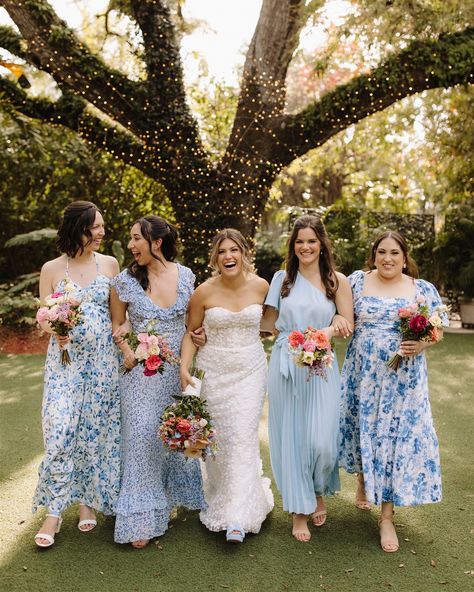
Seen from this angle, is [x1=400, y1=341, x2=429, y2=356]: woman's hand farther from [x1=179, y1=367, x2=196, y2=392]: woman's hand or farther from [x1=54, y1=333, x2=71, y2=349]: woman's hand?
[x1=54, y1=333, x2=71, y2=349]: woman's hand

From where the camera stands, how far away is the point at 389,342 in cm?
411

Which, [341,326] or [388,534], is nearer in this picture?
[388,534]

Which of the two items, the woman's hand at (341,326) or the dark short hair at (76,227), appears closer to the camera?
the woman's hand at (341,326)

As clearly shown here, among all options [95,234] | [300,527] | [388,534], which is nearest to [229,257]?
[95,234]

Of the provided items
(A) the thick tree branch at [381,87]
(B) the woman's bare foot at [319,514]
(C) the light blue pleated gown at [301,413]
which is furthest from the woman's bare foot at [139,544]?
(A) the thick tree branch at [381,87]

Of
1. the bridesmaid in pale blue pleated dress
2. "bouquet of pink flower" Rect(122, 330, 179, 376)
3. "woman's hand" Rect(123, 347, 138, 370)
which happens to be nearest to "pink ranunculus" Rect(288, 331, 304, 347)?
the bridesmaid in pale blue pleated dress

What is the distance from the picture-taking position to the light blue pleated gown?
13.1ft

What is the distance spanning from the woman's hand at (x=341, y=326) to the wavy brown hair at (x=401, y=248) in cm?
57

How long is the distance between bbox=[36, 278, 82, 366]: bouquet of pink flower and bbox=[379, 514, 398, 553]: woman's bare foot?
7.59 ft

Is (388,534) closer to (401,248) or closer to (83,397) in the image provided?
(401,248)

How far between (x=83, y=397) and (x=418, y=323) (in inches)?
87.6

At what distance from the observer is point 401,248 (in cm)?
421

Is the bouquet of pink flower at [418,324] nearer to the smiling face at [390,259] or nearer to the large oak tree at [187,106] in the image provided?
the smiling face at [390,259]

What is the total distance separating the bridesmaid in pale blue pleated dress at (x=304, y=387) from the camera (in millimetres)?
4016
